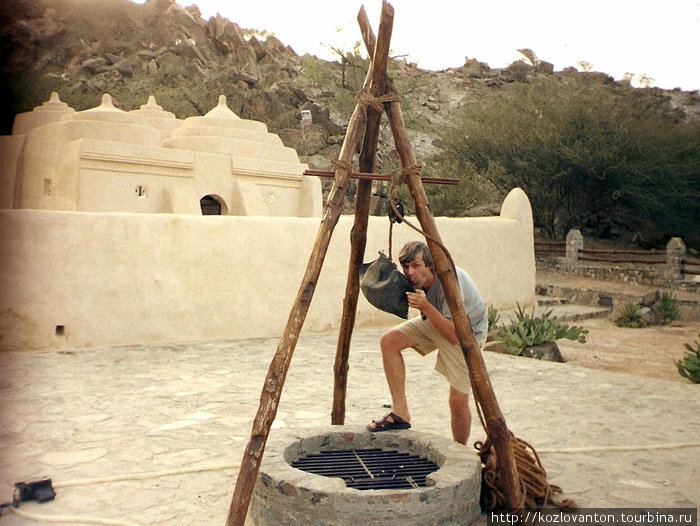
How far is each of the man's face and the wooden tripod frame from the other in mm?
201

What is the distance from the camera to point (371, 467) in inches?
132

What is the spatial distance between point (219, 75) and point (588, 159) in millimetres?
18634

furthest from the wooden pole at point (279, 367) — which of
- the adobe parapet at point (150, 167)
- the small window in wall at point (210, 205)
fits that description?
the small window in wall at point (210, 205)

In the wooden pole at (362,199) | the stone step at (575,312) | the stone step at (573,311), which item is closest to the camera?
the wooden pole at (362,199)

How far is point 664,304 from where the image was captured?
15055 millimetres

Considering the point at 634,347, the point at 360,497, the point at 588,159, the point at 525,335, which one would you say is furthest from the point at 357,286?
the point at 588,159

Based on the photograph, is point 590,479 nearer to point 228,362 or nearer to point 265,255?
point 228,362

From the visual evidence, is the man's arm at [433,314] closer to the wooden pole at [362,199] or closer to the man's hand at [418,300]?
the man's hand at [418,300]

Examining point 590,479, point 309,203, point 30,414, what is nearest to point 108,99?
point 309,203

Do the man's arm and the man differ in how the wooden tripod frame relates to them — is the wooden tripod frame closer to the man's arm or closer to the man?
the man's arm

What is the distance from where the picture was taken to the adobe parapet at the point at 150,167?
42.1 feet

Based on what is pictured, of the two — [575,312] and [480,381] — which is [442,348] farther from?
[575,312]

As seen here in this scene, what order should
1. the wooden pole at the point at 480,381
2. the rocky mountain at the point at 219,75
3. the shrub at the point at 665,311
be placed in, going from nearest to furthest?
1. the wooden pole at the point at 480,381
2. the shrub at the point at 665,311
3. the rocky mountain at the point at 219,75

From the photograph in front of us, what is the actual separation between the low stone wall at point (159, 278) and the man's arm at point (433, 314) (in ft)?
14.9
